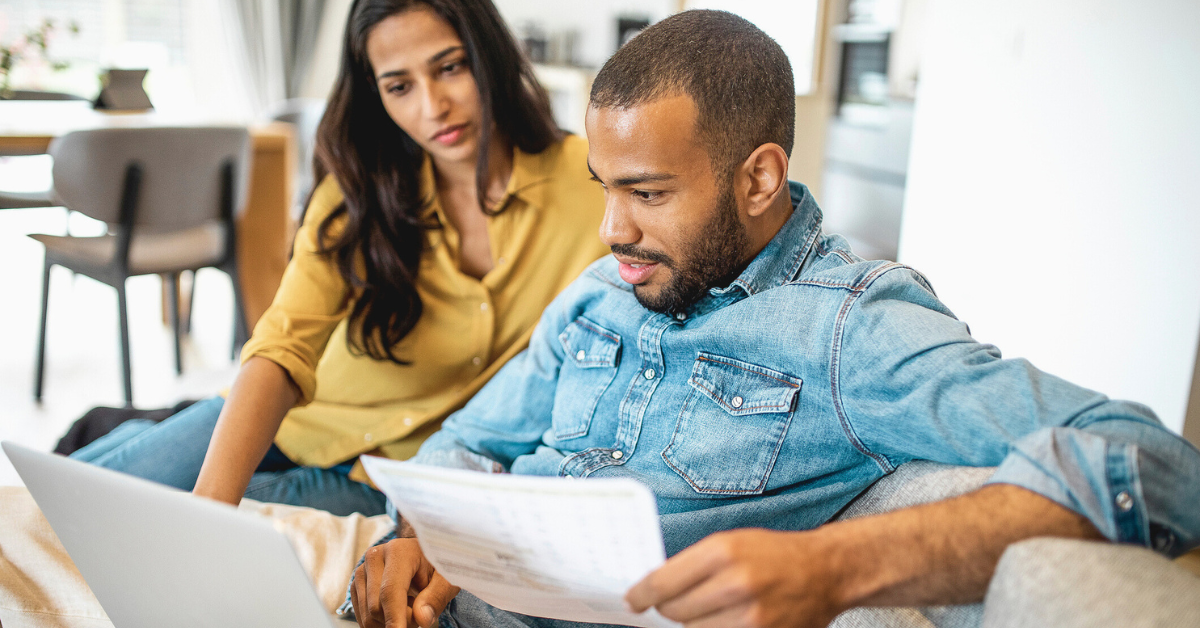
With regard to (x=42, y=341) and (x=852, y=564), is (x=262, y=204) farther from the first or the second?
(x=852, y=564)

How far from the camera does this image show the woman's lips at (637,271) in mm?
969

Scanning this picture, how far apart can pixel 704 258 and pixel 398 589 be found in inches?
19.4

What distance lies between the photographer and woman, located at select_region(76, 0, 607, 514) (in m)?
1.36

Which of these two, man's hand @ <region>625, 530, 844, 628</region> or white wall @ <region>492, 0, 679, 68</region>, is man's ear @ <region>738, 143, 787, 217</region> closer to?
man's hand @ <region>625, 530, 844, 628</region>

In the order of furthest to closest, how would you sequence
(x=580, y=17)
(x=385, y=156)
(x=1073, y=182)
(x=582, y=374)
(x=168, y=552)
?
(x=580, y=17), (x=1073, y=182), (x=385, y=156), (x=582, y=374), (x=168, y=552)

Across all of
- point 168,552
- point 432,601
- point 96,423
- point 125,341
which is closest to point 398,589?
point 432,601

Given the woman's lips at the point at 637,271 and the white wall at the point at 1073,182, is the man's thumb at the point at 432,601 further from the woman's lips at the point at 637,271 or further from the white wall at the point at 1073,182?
the white wall at the point at 1073,182

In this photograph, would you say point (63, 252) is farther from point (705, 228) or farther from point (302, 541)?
point (705, 228)

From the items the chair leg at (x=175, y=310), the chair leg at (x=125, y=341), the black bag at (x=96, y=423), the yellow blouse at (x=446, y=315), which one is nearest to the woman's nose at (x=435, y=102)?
the yellow blouse at (x=446, y=315)

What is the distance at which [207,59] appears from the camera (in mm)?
6078

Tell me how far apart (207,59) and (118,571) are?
20.2 feet

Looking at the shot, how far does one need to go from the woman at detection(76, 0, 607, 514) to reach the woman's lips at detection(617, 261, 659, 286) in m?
0.47

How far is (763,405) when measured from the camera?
2.97 feet

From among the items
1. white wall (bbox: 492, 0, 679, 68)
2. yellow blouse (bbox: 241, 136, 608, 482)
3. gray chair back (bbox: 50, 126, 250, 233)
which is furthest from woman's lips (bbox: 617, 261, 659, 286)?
white wall (bbox: 492, 0, 679, 68)
